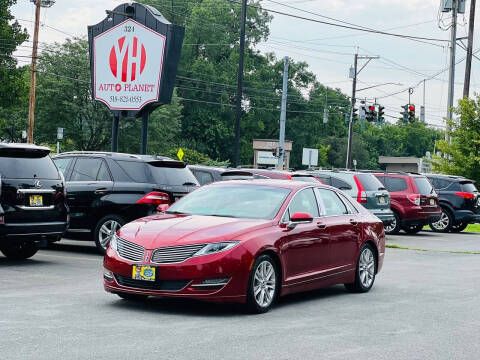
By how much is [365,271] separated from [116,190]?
523 cm

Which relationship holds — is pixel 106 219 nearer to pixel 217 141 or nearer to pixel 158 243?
pixel 158 243

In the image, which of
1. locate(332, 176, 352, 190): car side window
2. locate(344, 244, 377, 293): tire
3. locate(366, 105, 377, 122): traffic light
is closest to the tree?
locate(366, 105, 377, 122): traffic light

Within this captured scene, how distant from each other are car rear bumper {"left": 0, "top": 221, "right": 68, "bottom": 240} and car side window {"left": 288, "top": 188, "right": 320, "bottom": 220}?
14.9 ft

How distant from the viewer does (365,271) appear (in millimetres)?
11195

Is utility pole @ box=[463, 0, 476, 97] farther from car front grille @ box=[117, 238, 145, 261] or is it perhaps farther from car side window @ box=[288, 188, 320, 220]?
car front grille @ box=[117, 238, 145, 261]

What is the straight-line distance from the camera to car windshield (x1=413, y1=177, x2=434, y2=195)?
2464 cm

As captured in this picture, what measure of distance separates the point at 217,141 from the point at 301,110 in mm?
11548

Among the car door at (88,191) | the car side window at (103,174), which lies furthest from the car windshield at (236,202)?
the car side window at (103,174)

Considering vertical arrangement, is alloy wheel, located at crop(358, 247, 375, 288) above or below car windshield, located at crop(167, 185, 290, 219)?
below

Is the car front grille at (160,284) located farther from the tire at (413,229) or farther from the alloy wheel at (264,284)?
the tire at (413,229)

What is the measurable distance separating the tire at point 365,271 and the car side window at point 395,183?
13.7m

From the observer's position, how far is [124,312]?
28.0ft

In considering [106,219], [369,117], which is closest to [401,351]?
[106,219]

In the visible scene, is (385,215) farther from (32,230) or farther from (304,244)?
(304,244)
